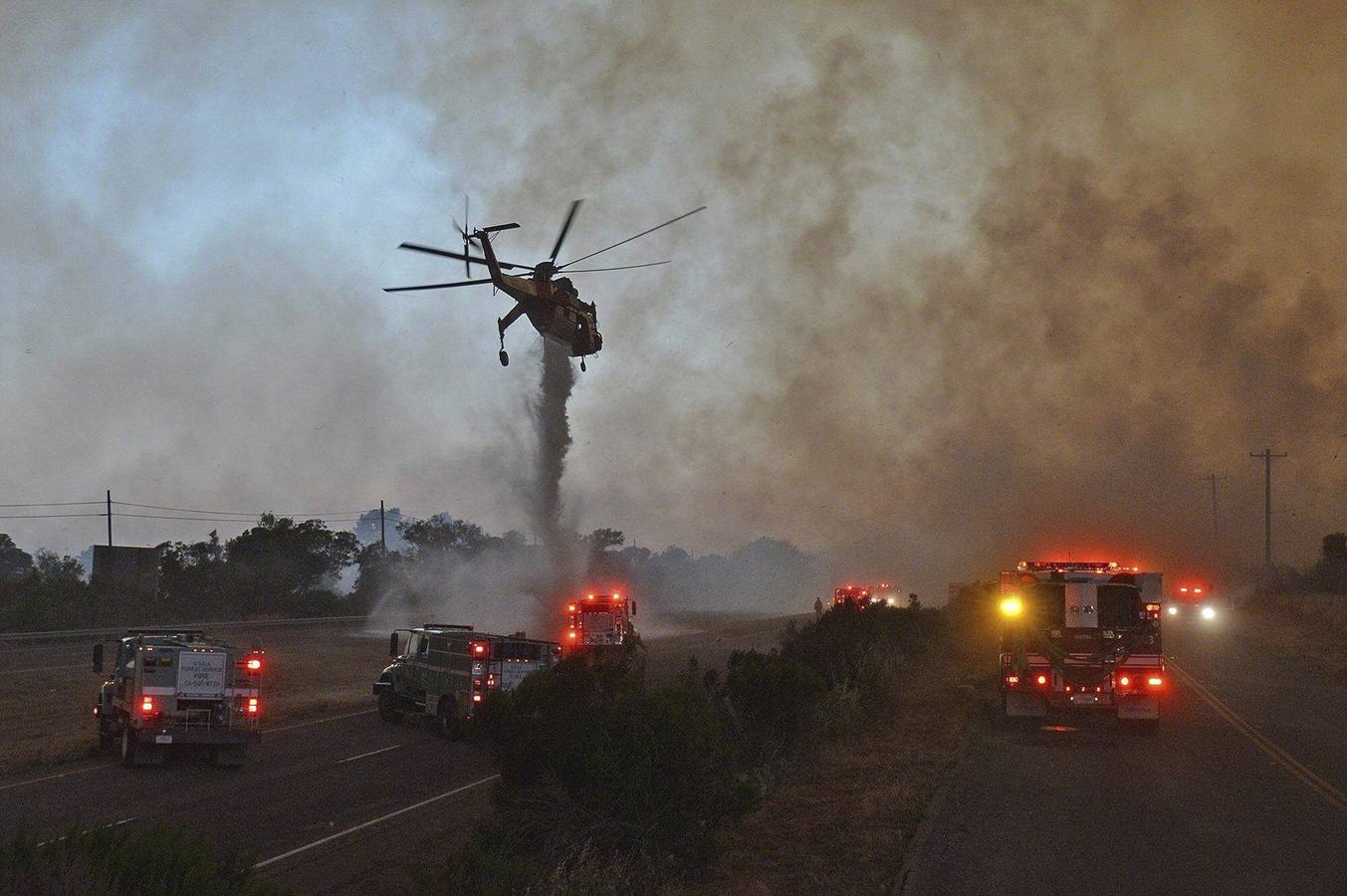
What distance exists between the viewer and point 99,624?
204ft

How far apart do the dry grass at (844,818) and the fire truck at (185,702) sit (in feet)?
36.7

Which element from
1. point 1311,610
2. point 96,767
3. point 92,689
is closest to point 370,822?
point 96,767

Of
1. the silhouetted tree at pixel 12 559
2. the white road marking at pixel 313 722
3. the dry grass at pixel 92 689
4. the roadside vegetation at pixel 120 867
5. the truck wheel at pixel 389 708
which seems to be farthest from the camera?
the silhouetted tree at pixel 12 559

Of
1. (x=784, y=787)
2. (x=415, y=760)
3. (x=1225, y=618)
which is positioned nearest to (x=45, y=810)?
(x=415, y=760)

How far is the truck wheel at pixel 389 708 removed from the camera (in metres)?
29.9

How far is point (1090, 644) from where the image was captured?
24.7 meters

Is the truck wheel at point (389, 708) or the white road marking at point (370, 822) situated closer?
the white road marking at point (370, 822)

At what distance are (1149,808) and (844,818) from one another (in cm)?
450

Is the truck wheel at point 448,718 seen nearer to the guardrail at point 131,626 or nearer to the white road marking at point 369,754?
the white road marking at point 369,754

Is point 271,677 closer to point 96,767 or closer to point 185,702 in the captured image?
point 96,767

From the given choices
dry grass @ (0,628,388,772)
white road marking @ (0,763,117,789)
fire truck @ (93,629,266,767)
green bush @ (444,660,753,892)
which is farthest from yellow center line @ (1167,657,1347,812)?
dry grass @ (0,628,388,772)

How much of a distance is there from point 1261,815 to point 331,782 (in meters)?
15.0

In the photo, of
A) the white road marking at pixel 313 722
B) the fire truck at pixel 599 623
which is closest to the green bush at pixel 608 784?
the white road marking at pixel 313 722

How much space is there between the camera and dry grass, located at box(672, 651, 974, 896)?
12617mm
